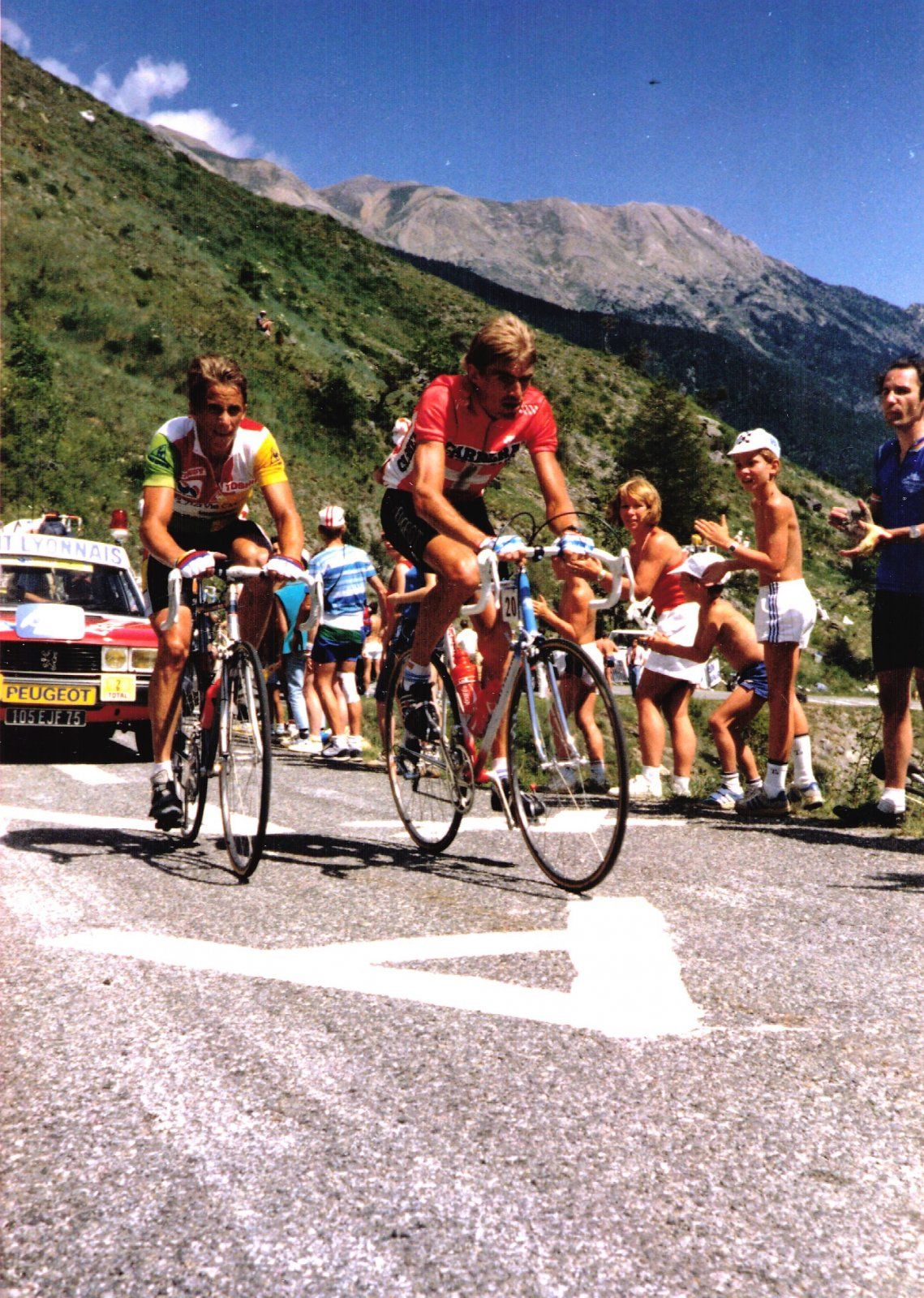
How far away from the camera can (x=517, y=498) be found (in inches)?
→ 4139

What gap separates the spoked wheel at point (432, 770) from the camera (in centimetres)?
521

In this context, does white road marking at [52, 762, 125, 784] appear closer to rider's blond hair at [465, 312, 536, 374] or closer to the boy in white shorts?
the boy in white shorts

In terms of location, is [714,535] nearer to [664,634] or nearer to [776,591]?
[776,591]

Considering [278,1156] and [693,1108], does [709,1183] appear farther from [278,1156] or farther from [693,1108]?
[278,1156]

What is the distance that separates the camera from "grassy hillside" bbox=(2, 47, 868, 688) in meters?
78.9

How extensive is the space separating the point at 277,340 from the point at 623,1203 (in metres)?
119

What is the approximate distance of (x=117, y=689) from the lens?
32.8ft

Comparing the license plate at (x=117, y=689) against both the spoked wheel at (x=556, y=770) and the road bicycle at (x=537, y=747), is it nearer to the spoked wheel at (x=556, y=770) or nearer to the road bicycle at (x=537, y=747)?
the road bicycle at (x=537, y=747)

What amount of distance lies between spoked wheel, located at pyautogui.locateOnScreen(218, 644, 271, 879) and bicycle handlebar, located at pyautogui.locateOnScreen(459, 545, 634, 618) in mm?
917

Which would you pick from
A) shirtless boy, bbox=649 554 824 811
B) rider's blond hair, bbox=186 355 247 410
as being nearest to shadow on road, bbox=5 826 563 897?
rider's blond hair, bbox=186 355 247 410

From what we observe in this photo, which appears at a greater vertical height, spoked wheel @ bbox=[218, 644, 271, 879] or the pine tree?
the pine tree

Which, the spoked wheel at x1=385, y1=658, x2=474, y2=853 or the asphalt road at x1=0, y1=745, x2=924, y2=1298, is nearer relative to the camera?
the asphalt road at x1=0, y1=745, x2=924, y2=1298

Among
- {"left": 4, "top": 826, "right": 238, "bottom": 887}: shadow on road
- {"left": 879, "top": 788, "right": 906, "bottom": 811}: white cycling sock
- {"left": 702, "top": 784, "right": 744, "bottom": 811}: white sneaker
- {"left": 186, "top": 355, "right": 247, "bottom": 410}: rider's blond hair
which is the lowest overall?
{"left": 4, "top": 826, "right": 238, "bottom": 887}: shadow on road

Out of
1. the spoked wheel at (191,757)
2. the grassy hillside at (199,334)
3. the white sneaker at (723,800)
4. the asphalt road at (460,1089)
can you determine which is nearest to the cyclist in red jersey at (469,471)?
the spoked wheel at (191,757)
